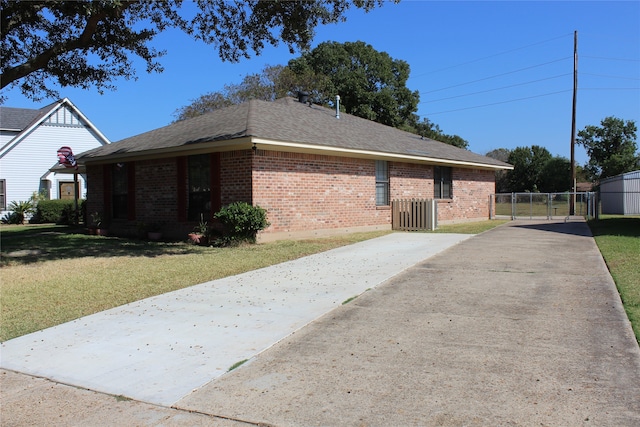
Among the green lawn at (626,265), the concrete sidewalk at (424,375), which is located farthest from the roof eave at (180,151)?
the green lawn at (626,265)

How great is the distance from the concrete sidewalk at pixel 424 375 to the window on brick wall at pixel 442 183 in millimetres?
15062

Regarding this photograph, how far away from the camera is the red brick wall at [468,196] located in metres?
22.4

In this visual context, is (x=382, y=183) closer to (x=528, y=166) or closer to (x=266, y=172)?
(x=266, y=172)

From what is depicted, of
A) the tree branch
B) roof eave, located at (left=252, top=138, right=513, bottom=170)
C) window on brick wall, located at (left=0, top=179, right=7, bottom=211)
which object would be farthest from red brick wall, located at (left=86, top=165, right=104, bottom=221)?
window on brick wall, located at (left=0, top=179, right=7, bottom=211)

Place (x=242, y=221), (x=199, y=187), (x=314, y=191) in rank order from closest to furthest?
1. (x=242, y=221)
2. (x=199, y=187)
3. (x=314, y=191)

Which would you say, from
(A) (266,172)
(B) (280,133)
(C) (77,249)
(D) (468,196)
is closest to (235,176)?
(A) (266,172)

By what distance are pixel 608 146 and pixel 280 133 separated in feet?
173

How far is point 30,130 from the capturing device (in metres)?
28.5

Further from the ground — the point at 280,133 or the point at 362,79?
the point at 362,79

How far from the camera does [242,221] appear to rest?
12906mm

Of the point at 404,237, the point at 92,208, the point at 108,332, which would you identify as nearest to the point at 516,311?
the point at 108,332

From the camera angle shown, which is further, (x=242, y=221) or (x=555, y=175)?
(x=555, y=175)

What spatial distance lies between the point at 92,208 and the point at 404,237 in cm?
1235

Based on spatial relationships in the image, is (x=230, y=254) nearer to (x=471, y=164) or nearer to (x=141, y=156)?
(x=141, y=156)
